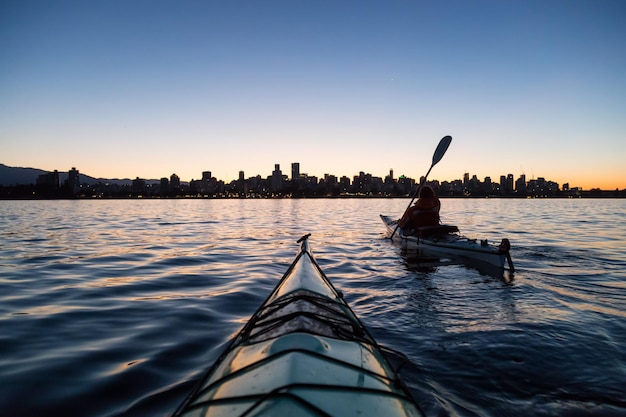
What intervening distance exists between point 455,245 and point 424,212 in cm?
235

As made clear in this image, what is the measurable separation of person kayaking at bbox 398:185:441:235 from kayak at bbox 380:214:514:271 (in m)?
0.44

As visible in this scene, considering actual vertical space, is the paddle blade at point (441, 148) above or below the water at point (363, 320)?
above

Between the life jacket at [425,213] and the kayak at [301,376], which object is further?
the life jacket at [425,213]

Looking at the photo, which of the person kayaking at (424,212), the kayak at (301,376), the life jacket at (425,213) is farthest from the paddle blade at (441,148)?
the kayak at (301,376)

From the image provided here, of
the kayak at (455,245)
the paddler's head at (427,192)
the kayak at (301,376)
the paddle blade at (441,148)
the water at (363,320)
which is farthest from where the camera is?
the paddle blade at (441,148)

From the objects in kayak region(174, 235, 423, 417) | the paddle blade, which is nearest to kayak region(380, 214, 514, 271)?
the paddle blade

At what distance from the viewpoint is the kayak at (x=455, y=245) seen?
9.64m

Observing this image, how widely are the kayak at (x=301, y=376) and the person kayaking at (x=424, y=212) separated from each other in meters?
10.7

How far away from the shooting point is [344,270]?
10.8m

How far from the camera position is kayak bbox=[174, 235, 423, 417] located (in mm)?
2068

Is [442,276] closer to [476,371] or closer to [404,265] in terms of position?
[404,265]

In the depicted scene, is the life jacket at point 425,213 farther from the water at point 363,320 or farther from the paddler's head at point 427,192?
the water at point 363,320

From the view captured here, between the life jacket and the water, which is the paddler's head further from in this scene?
the water

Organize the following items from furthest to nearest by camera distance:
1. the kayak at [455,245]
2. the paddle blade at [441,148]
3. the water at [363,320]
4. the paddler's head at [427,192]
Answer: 1. the paddle blade at [441,148]
2. the paddler's head at [427,192]
3. the kayak at [455,245]
4. the water at [363,320]
